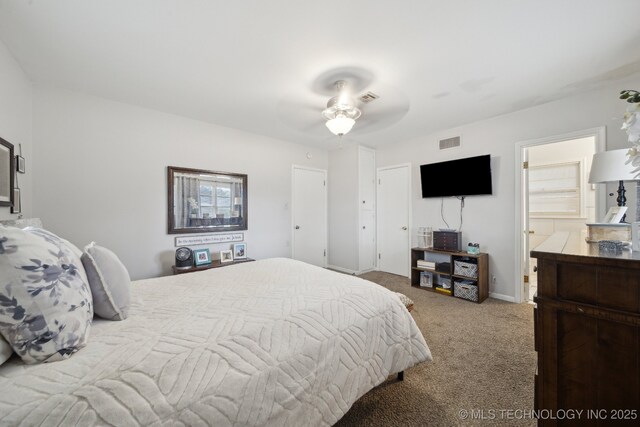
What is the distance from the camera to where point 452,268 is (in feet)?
11.2

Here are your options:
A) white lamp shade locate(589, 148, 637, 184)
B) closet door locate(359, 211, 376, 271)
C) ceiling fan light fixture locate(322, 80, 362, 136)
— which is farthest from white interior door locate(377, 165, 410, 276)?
white lamp shade locate(589, 148, 637, 184)

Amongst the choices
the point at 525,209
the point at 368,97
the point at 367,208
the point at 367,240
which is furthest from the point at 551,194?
the point at 368,97

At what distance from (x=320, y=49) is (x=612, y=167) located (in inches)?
88.3

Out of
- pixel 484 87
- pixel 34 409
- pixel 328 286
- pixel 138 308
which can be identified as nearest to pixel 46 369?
pixel 34 409

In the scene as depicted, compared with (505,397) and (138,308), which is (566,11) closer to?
(505,397)

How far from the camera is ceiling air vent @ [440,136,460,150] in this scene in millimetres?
3594

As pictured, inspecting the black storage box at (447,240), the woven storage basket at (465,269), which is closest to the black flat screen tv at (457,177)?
the black storage box at (447,240)

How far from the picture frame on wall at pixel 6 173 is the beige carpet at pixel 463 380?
2960 millimetres

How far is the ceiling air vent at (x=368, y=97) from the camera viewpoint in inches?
99.1

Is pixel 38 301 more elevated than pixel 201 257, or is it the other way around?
pixel 38 301

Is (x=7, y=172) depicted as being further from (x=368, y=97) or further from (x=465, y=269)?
(x=465, y=269)

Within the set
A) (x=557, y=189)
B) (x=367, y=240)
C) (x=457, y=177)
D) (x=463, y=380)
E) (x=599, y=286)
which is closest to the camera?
(x=599, y=286)

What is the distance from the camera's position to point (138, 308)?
127 centimetres

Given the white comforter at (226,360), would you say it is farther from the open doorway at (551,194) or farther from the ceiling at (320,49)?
the open doorway at (551,194)
